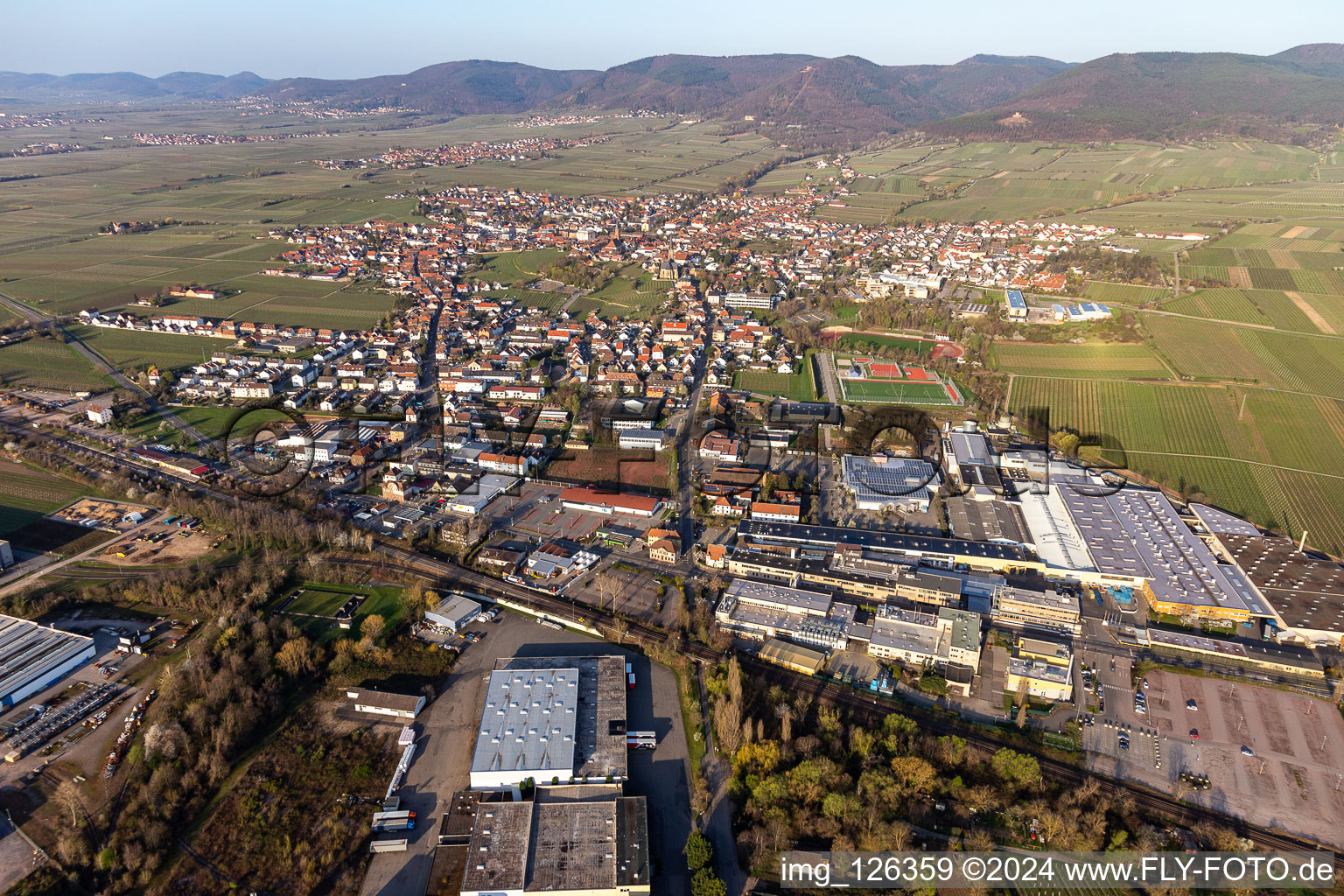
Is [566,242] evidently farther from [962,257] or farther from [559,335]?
[962,257]

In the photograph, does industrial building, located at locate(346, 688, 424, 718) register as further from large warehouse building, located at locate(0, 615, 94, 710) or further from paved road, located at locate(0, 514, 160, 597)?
paved road, located at locate(0, 514, 160, 597)

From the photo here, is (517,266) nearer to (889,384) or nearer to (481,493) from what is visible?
(889,384)

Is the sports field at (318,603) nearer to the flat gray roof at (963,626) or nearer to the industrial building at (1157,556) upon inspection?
the flat gray roof at (963,626)

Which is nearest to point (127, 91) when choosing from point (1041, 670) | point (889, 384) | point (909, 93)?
point (909, 93)

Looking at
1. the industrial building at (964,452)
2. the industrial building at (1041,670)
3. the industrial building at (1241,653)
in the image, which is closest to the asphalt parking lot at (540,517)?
the industrial building at (1041,670)

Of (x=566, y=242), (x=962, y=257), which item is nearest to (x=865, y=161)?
(x=962, y=257)
